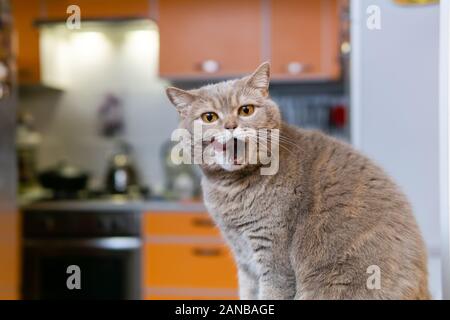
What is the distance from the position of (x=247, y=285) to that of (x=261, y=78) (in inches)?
10.4

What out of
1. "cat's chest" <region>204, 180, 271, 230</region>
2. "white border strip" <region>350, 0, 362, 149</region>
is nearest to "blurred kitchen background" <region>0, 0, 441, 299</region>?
"white border strip" <region>350, 0, 362, 149</region>

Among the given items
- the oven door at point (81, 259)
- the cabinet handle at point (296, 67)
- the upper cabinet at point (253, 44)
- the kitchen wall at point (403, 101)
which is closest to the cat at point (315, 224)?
the kitchen wall at point (403, 101)

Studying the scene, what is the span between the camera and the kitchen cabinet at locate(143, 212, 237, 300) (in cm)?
220

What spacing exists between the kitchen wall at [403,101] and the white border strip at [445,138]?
26 cm

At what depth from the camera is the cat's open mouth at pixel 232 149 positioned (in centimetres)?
50

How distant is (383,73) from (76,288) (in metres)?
0.63

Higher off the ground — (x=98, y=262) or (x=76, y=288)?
(x=76, y=288)

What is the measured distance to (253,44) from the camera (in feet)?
7.68

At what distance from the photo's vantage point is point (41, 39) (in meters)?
2.47

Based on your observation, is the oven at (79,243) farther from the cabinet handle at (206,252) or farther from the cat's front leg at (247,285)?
the cat's front leg at (247,285)

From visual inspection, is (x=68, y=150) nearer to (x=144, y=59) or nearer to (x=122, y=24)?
(x=144, y=59)

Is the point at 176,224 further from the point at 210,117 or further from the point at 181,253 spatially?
the point at 210,117

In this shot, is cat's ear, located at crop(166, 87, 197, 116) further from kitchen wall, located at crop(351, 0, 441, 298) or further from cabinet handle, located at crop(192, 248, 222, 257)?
cabinet handle, located at crop(192, 248, 222, 257)
